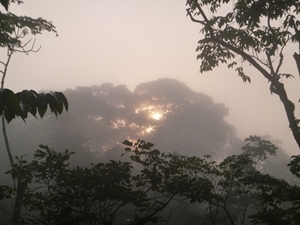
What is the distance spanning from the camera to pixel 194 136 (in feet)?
117

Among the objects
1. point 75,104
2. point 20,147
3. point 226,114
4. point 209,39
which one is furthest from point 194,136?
point 209,39

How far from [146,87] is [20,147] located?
78.5 feet

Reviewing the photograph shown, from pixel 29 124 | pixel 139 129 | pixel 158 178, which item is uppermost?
pixel 139 129

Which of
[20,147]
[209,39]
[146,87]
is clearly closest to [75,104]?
[20,147]

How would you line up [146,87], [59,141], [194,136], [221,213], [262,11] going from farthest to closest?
[146,87] < [194,136] < [59,141] < [221,213] < [262,11]

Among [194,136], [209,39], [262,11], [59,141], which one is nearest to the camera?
[262,11]

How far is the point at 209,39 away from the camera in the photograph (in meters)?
7.38

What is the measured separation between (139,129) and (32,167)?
3161 cm

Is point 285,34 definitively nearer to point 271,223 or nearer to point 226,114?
point 271,223

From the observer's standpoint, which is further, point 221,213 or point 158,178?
point 221,213

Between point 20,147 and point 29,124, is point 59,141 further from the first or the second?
point 29,124

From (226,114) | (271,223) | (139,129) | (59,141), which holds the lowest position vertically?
(271,223)

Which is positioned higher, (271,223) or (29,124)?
(29,124)

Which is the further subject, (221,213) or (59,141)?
(59,141)
